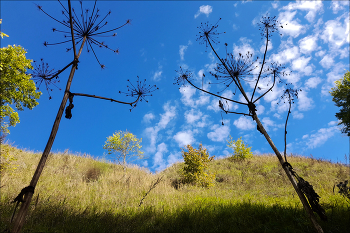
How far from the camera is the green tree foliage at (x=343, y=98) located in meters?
24.2

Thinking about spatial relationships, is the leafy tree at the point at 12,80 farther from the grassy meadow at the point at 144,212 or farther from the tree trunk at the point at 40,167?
the tree trunk at the point at 40,167

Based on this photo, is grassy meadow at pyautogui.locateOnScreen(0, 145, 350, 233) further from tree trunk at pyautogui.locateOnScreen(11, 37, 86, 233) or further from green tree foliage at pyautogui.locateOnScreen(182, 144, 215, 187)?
green tree foliage at pyautogui.locateOnScreen(182, 144, 215, 187)

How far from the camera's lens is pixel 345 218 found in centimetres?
532

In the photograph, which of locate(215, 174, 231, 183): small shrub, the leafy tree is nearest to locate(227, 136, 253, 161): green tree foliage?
locate(215, 174, 231, 183): small shrub

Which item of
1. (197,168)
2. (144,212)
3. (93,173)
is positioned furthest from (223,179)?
(93,173)

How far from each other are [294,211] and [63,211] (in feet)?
24.9

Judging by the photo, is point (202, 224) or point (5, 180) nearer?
point (202, 224)

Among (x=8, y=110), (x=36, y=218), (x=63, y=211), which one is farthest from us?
(x=8, y=110)

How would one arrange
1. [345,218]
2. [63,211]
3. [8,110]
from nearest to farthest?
[345,218] < [63,211] < [8,110]

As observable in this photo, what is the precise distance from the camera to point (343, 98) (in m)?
25.0

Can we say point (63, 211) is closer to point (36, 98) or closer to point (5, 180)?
point (5, 180)

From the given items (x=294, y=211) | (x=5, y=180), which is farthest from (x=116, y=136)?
(x=294, y=211)

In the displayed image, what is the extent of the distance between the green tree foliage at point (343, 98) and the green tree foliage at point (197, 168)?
833 inches

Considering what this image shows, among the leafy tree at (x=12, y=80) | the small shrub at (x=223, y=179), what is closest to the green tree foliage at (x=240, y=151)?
the small shrub at (x=223, y=179)
